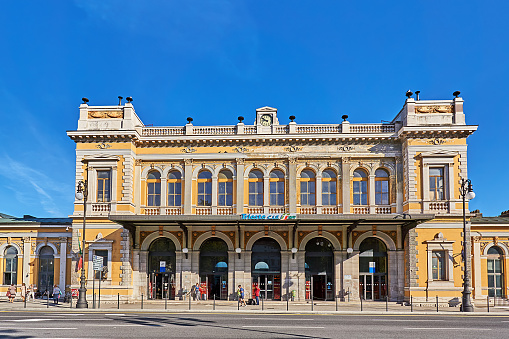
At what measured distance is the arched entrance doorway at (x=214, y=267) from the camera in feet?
129

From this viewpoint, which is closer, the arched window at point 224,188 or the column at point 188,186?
the column at point 188,186

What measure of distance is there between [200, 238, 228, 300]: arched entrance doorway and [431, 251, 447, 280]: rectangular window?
14.9 m

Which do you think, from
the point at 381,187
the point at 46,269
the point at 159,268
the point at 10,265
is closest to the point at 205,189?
the point at 159,268

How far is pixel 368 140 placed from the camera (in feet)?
129

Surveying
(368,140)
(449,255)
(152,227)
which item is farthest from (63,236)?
(449,255)

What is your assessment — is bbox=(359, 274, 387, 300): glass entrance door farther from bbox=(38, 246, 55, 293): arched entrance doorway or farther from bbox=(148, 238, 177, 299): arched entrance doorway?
bbox=(38, 246, 55, 293): arched entrance doorway

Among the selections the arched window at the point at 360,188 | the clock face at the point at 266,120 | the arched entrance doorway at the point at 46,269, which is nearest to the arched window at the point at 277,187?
the clock face at the point at 266,120

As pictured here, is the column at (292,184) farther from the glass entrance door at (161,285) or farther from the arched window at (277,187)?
the glass entrance door at (161,285)

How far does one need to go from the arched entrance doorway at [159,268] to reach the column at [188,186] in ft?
9.45

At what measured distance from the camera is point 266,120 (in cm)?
4091

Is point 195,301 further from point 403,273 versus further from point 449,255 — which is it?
point 449,255

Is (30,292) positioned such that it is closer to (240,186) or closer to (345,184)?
(240,186)

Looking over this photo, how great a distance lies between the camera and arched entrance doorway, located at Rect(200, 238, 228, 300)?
129 feet

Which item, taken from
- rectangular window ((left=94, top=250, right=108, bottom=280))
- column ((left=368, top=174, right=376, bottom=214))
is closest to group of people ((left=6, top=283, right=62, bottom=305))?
rectangular window ((left=94, top=250, right=108, bottom=280))
